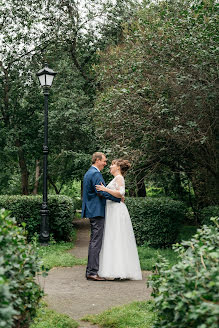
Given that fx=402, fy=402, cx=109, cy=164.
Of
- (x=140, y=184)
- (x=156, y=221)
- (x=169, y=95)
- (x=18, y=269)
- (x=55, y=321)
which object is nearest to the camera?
(x=18, y=269)

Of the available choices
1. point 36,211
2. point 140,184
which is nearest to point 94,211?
point 36,211

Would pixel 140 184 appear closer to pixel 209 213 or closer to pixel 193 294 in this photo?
pixel 209 213

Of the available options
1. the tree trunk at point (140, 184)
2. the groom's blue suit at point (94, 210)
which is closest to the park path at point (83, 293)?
the groom's blue suit at point (94, 210)

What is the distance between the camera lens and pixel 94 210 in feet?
23.1

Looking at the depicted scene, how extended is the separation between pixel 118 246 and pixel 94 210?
29.9 inches

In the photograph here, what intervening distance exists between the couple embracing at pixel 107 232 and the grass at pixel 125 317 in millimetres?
1833

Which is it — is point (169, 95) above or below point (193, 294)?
above

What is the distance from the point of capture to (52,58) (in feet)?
53.9

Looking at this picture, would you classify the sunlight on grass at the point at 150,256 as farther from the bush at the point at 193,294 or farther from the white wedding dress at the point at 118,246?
the bush at the point at 193,294

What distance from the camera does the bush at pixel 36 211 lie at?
11.1 metres

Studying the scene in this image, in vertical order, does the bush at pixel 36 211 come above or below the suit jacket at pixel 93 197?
below

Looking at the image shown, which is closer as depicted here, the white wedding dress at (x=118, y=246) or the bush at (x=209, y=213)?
the white wedding dress at (x=118, y=246)

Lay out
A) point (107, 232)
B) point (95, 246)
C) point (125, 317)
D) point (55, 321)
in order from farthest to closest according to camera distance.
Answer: point (107, 232), point (95, 246), point (125, 317), point (55, 321)

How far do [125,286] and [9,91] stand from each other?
1321 centimetres
